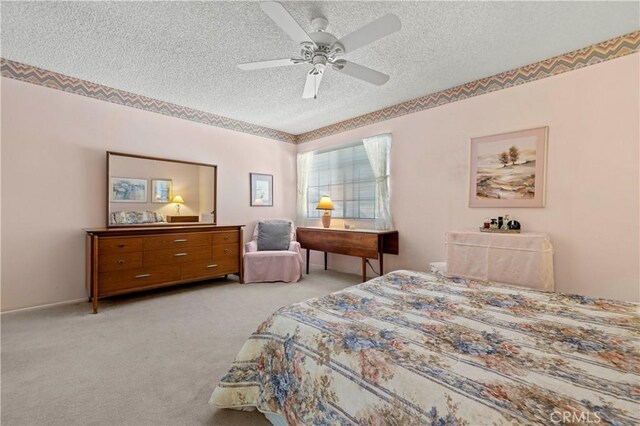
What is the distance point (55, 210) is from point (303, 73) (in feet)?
10.3

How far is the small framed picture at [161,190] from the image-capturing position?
374 cm

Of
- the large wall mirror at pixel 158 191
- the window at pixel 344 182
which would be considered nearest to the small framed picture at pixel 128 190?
the large wall mirror at pixel 158 191

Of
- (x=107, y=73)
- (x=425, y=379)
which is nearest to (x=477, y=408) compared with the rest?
(x=425, y=379)

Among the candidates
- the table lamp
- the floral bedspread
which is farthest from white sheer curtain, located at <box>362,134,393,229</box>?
the floral bedspread

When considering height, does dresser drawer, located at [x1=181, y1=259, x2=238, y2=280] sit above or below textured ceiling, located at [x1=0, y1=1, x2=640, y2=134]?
below

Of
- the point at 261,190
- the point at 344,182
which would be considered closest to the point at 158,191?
the point at 261,190

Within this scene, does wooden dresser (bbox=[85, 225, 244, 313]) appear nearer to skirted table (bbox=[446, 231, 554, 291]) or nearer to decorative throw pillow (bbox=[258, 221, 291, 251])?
decorative throw pillow (bbox=[258, 221, 291, 251])

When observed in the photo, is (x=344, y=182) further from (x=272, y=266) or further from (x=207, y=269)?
(x=207, y=269)

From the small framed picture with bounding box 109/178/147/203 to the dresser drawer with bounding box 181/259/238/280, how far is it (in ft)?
3.51

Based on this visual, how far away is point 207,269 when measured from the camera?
12.5 feet

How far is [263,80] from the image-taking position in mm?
3129

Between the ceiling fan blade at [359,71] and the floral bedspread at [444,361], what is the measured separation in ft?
5.70

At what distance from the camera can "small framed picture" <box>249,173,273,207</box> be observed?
15.9ft

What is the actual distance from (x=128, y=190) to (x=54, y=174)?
700mm
